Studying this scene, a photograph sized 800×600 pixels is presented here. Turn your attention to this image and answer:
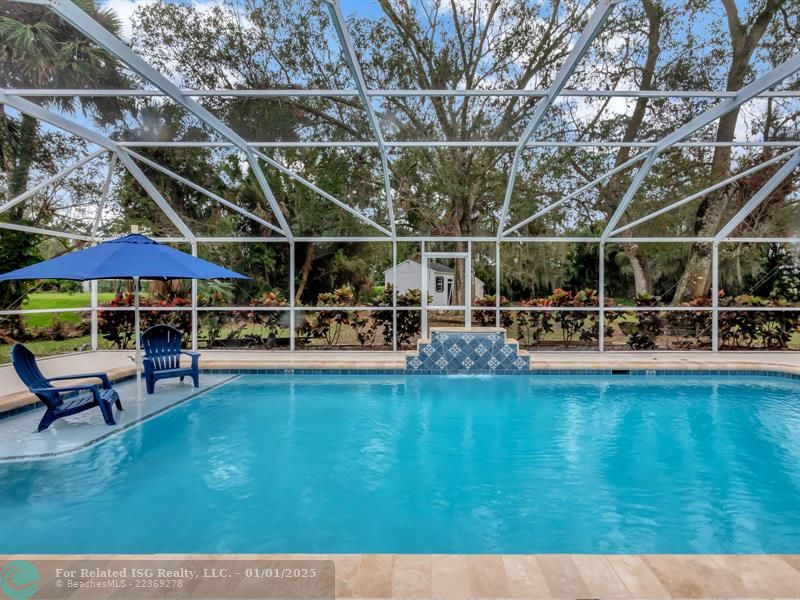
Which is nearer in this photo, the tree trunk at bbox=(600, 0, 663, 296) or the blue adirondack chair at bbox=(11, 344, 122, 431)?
the blue adirondack chair at bbox=(11, 344, 122, 431)

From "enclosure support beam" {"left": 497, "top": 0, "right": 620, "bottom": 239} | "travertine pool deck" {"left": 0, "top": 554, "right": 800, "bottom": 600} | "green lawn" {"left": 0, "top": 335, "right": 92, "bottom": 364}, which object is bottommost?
"travertine pool deck" {"left": 0, "top": 554, "right": 800, "bottom": 600}

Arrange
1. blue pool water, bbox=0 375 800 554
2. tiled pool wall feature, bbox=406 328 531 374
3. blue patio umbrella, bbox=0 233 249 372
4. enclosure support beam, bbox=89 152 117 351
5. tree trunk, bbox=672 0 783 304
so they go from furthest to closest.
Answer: tiled pool wall feature, bbox=406 328 531 374
enclosure support beam, bbox=89 152 117 351
tree trunk, bbox=672 0 783 304
blue patio umbrella, bbox=0 233 249 372
blue pool water, bbox=0 375 800 554

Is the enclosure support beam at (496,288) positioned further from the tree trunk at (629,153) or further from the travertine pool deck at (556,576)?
the travertine pool deck at (556,576)

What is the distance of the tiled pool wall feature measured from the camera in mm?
8617

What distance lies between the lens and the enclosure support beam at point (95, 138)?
6.02 metres

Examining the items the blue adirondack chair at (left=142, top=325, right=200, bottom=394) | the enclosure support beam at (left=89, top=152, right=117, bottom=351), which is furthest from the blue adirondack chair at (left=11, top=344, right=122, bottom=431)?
the enclosure support beam at (left=89, top=152, right=117, bottom=351)

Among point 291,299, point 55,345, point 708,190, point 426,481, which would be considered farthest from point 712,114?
point 55,345

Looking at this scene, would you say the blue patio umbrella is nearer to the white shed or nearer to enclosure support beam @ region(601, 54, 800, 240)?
the white shed

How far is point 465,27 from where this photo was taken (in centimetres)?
671

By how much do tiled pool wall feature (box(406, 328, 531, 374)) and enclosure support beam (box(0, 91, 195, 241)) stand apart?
18.0 feet

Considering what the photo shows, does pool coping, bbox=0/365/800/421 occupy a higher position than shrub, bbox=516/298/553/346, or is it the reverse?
shrub, bbox=516/298/553/346

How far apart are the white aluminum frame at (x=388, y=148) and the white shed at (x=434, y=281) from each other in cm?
25

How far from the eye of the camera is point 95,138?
7.38 metres

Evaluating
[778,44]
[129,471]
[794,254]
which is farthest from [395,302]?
[794,254]
